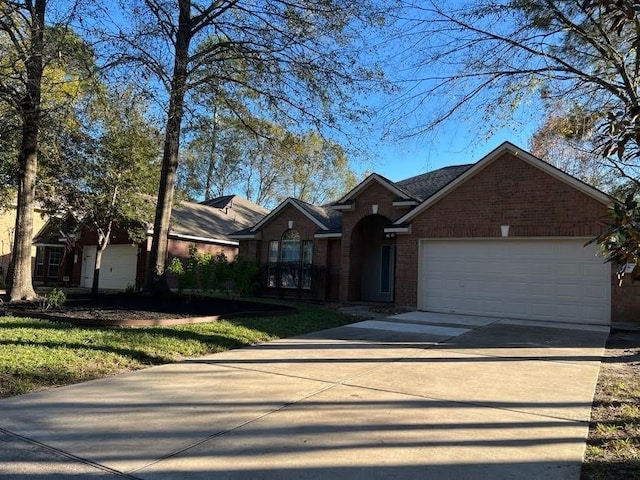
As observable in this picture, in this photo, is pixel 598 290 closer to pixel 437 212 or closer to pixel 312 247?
pixel 437 212

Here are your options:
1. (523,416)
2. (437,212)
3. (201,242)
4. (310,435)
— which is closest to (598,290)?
(437,212)

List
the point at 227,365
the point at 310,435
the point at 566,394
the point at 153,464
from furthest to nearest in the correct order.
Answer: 1. the point at 227,365
2. the point at 566,394
3. the point at 310,435
4. the point at 153,464

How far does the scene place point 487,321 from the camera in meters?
13.6

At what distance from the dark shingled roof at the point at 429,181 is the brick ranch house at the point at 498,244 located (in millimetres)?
167

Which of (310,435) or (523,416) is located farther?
(523,416)

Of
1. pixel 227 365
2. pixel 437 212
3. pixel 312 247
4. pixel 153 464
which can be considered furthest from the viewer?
pixel 312 247

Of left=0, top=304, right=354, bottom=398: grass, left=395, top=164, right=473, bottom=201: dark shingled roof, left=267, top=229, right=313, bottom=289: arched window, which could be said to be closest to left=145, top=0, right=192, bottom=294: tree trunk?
left=0, top=304, right=354, bottom=398: grass

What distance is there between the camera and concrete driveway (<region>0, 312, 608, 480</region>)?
158 inches

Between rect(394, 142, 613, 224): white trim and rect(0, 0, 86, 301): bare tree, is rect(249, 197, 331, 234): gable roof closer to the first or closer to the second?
rect(394, 142, 613, 224): white trim

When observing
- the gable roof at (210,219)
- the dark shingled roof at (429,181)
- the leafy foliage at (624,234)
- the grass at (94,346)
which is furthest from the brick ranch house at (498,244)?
the gable roof at (210,219)

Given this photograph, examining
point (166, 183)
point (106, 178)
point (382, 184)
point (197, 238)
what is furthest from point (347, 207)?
point (197, 238)

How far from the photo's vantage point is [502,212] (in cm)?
1484

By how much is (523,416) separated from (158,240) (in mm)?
11140

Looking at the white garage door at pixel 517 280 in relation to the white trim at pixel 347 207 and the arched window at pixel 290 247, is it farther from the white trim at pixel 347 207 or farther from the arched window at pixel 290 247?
the arched window at pixel 290 247
